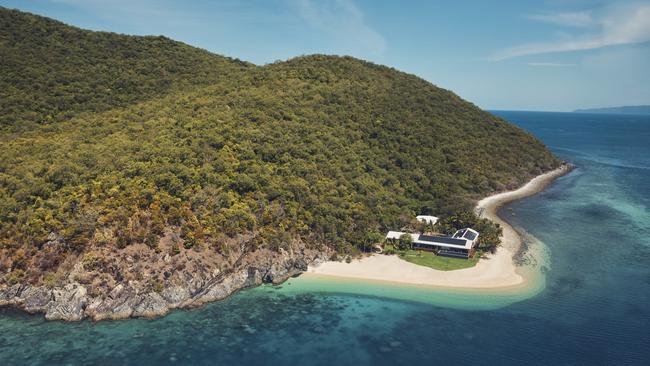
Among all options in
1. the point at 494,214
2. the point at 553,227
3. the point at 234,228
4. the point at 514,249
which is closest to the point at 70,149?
the point at 234,228

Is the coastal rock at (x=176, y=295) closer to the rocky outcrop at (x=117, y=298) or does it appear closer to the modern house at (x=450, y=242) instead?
the rocky outcrop at (x=117, y=298)

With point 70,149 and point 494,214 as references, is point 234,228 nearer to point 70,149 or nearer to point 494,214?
point 70,149

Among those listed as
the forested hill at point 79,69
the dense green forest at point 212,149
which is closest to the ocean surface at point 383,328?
the dense green forest at point 212,149

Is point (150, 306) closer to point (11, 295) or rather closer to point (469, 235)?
point (11, 295)

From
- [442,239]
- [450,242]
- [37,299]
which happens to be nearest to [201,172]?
[37,299]

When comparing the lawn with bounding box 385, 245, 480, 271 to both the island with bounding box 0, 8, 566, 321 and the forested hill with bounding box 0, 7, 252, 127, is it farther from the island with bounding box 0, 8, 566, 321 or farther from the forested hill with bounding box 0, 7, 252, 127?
the forested hill with bounding box 0, 7, 252, 127

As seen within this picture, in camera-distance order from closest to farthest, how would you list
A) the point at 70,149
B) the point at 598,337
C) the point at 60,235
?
the point at 598,337, the point at 60,235, the point at 70,149
